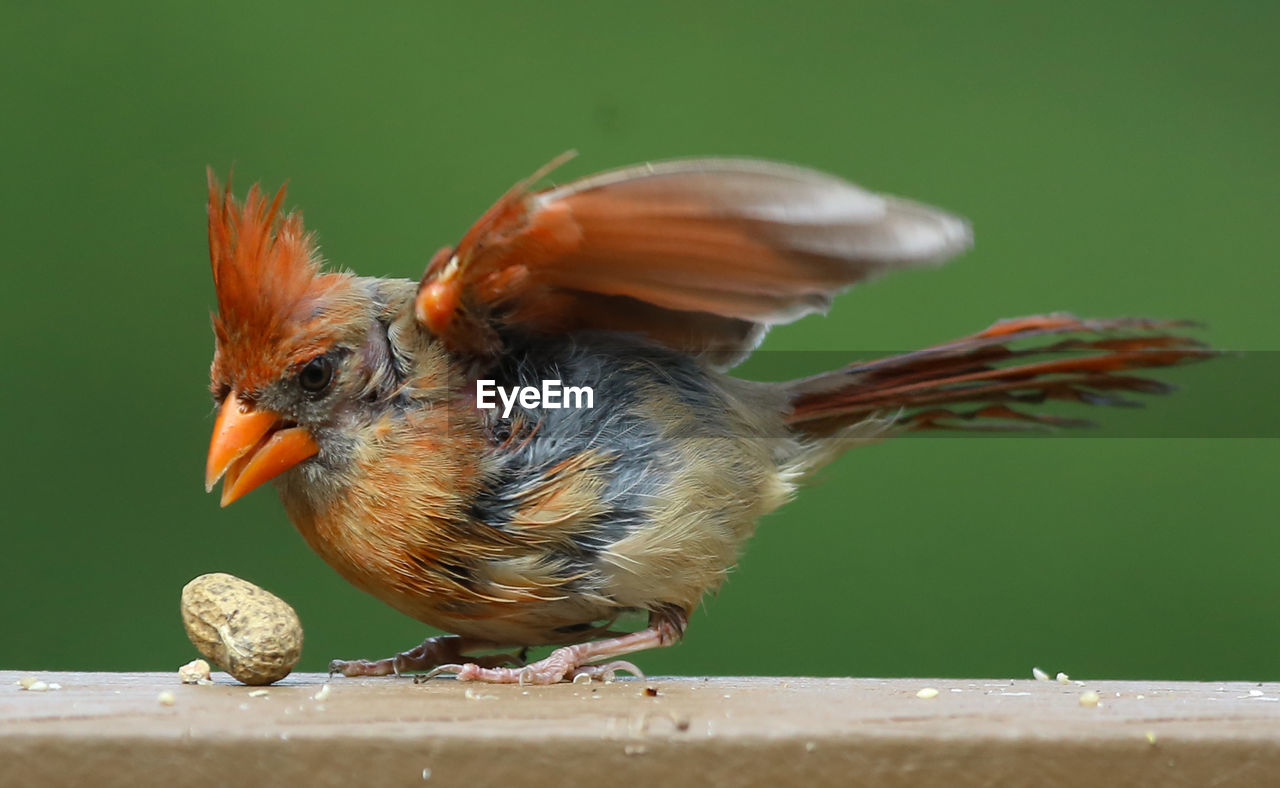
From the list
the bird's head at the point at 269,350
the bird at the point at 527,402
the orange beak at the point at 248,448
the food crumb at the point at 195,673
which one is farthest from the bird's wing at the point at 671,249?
the food crumb at the point at 195,673

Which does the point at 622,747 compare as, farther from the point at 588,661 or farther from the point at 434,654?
the point at 434,654

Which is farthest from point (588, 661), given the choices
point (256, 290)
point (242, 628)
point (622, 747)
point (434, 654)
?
point (256, 290)

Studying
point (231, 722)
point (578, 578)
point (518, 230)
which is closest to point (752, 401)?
point (578, 578)

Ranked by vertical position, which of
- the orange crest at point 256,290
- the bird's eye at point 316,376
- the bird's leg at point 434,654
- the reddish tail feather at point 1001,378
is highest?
the orange crest at point 256,290

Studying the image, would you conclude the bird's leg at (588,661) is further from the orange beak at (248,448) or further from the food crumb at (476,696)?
the orange beak at (248,448)

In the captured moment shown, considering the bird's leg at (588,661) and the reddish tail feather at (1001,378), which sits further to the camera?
the reddish tail feather at (1001,378)

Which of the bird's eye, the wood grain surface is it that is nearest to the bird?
the bird's eye

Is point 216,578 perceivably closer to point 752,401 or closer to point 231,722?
point 231,722
